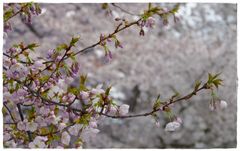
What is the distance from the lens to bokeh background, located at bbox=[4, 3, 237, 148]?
26.9ft

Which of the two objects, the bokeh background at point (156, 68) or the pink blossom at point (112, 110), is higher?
the bokeh background at point (156, 68)

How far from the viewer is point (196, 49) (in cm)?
874

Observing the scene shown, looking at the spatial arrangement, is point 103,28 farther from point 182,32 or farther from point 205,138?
point 205,138

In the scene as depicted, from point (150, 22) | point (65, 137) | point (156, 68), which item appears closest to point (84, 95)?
point (65, 137)

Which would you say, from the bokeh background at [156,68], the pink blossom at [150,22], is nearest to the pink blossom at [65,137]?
the pink blossom at [150,22]

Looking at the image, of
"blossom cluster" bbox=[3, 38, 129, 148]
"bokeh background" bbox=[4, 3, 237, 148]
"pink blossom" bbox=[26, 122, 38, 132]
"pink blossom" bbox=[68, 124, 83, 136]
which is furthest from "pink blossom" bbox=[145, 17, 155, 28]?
"bokeh background" bbox=[4, 3, 237, 148]

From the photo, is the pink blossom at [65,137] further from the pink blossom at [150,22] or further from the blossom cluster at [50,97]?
the pink blossom at [150,22]

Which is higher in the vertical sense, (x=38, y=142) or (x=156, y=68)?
(x=156, y=68)

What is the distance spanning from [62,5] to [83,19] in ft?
1.34

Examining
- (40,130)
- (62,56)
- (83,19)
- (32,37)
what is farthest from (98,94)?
(83,19)

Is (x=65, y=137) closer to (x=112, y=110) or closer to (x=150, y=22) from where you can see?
(x=112, y=110)

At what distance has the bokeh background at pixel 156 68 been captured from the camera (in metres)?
8.20

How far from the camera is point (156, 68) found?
8.58m

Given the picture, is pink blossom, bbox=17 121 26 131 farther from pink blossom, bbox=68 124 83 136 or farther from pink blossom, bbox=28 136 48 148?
pink blossom, bbox=68 124 83 136
